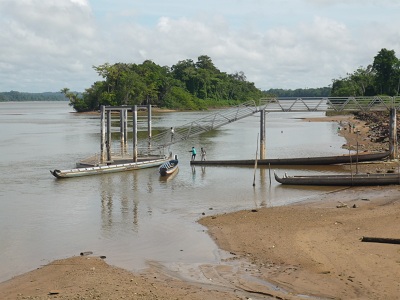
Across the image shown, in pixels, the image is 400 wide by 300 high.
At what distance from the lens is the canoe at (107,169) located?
36.4 meters

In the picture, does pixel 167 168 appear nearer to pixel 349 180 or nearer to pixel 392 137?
pixel 349 180

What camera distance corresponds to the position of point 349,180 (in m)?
31.3

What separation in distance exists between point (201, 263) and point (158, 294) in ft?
11.8

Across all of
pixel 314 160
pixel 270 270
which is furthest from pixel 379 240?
pixel 314 160

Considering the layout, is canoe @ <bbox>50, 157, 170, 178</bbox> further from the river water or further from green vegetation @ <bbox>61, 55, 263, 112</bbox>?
green vegetation @ <bbox>61, 55, 263, 112</bbox>

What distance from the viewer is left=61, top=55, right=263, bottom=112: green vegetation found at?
130m

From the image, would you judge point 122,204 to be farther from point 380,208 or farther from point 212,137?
point 212,137

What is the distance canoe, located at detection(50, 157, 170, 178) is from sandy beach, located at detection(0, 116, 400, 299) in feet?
50.7

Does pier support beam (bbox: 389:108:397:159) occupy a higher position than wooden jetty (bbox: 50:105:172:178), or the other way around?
pier support beam (bbox: 389:108:397:159)

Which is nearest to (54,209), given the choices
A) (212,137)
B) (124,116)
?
(124,116)

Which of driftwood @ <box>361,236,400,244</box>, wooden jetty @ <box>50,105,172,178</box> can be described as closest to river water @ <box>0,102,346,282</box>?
wooden jetty @ <box>50,105,172,178</box>

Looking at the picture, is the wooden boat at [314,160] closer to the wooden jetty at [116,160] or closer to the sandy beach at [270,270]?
the wooden jetty at [116,160]

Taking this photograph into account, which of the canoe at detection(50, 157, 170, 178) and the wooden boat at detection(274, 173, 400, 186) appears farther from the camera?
the canoe at detection(50, 157, 170, 178)

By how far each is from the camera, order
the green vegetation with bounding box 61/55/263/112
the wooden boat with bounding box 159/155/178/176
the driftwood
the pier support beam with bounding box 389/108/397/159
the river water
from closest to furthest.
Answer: the driftwood → the river water → the wooden boat with bounding box 159/155/178/176 → the pier support beam with bounding box 389/108/397/159 → the green vegetation with bounding box 61/55/263/112
